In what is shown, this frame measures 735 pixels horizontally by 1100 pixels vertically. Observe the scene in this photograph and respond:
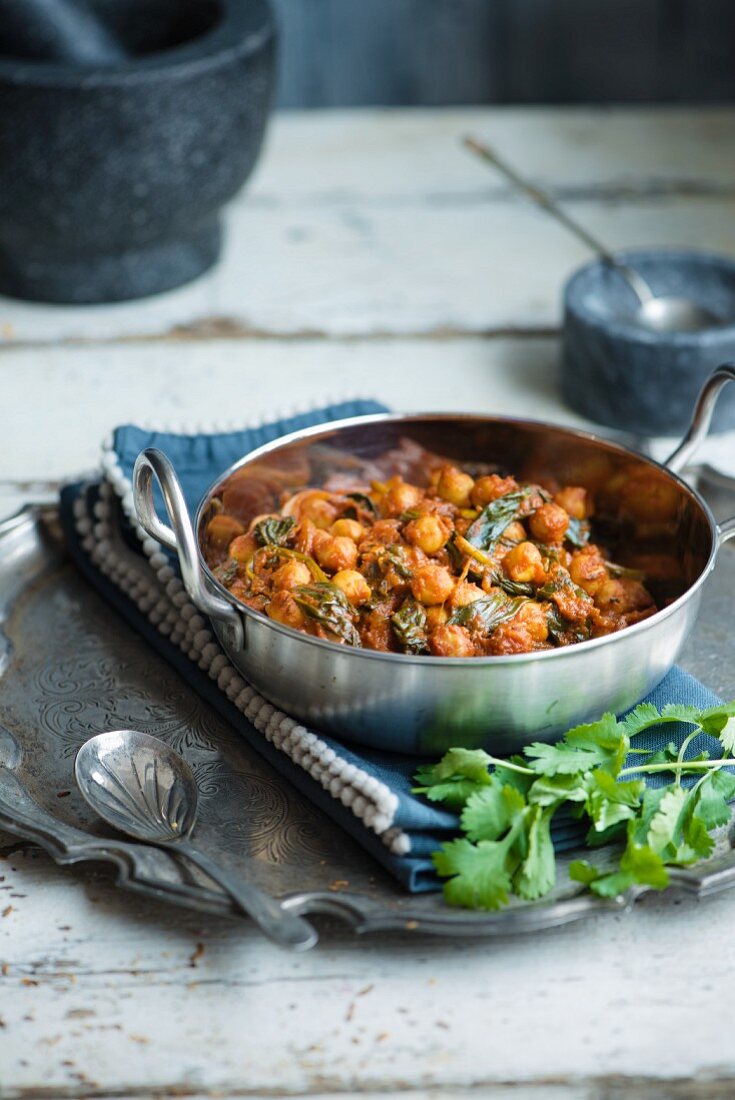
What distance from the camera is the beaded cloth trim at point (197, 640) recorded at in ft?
3.42

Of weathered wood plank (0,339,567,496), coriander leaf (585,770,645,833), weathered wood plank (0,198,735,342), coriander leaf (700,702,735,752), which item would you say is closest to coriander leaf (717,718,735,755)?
coriander leaf (700,702,735,752)

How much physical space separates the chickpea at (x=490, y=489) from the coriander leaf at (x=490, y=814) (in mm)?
380

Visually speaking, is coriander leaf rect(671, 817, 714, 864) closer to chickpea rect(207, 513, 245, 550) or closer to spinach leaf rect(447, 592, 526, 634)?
A: spinach leaf rect(447, 592, 526, 634)

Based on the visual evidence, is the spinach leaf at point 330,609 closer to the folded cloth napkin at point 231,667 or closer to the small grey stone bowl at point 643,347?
the folded cloth napkin at point 231,667

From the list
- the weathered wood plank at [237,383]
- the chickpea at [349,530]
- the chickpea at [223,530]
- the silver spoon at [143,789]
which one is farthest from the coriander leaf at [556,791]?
the weathered wood plank at [237,383]

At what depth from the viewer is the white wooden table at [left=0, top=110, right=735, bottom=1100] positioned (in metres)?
0.92

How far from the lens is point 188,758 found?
1.17 m

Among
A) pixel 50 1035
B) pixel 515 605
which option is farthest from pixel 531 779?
pixel 50 1035

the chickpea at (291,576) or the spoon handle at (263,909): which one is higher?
the chickpea at (291,576)

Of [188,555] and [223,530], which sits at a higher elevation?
[188,555]

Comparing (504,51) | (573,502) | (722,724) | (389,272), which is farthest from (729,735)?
(504,51)

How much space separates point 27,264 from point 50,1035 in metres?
1.45

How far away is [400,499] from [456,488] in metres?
0.06

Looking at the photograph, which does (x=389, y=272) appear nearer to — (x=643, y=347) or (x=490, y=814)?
(x=643, y=347)
